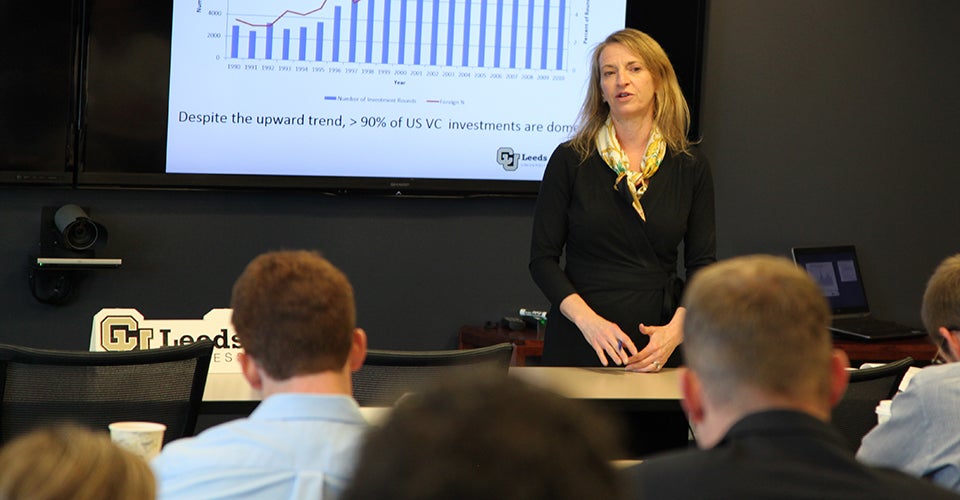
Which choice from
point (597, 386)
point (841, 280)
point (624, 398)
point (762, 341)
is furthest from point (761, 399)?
point (841, 280)

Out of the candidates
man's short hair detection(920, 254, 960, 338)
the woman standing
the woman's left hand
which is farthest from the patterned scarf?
man's short hair detection(920, 254, 960, 338)

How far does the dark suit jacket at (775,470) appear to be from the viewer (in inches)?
49.7

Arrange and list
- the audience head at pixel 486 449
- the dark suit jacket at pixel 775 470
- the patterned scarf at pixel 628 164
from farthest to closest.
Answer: the patterned scarf at pixel 628 164 → the dark suit jacket at pixel 775 470 → the audience head at pixel 486 449

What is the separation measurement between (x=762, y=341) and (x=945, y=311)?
1038 mm

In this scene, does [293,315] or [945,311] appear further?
[945,311]

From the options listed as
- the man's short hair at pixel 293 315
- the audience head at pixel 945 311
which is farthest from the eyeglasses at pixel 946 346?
the man's short hair at pixel 293 315

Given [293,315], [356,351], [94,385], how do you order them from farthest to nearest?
[94,385]
[356,351]
[293,315]

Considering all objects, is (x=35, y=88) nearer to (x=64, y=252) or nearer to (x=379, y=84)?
(x=64, y=252)

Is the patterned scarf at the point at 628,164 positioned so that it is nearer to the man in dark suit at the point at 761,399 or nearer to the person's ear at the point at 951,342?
the person's ear at the point at 951,342

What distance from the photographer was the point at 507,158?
4.87 m

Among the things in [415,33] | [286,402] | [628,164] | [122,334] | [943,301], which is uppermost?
[415,33]

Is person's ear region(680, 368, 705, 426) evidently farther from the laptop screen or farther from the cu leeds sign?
the laptop screen

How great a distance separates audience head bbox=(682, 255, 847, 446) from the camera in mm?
1383

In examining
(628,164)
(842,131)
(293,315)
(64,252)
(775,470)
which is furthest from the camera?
(842,131)
